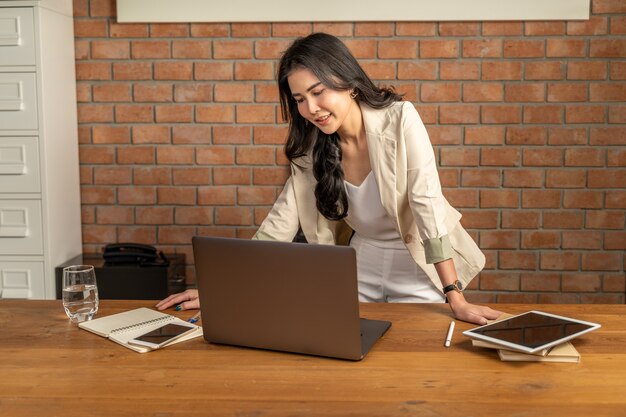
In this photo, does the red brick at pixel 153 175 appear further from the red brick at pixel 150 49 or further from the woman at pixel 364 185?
the woman at pixel 364 185

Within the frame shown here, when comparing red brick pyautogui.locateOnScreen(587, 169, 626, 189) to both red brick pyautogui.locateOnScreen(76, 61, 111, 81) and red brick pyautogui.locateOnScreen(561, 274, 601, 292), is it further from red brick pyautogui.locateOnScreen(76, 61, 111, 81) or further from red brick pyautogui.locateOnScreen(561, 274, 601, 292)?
red brick pyautogui.locateOnScreen(76, 61, 111, 81)

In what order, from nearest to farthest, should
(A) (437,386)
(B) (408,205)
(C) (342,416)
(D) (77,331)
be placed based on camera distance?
1. (C) (342,416)
2. (A) (437,386)
3. (D) (77,331)
4. (B) (408,205)

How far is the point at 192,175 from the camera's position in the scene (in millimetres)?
3277

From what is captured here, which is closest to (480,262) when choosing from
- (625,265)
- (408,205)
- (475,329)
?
(408,205)

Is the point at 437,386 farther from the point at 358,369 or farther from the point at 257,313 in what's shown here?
the point at 257,313

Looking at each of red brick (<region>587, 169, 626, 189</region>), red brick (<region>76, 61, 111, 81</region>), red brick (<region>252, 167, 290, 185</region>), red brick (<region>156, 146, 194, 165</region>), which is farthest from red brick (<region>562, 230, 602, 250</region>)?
red brick (<region>76, 61, 111, 81</region>)

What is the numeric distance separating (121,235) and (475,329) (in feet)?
7.56

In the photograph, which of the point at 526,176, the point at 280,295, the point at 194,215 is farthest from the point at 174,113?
the point at 280,295

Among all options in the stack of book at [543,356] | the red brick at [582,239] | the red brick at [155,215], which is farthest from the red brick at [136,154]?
the stack of book at [543,356]

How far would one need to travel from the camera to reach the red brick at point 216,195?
328cm

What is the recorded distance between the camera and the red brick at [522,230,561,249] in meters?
3.21

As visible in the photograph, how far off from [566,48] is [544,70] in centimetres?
14

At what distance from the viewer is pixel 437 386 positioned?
1.23 meters

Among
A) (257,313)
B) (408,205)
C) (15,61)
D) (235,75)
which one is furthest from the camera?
(235,75)
